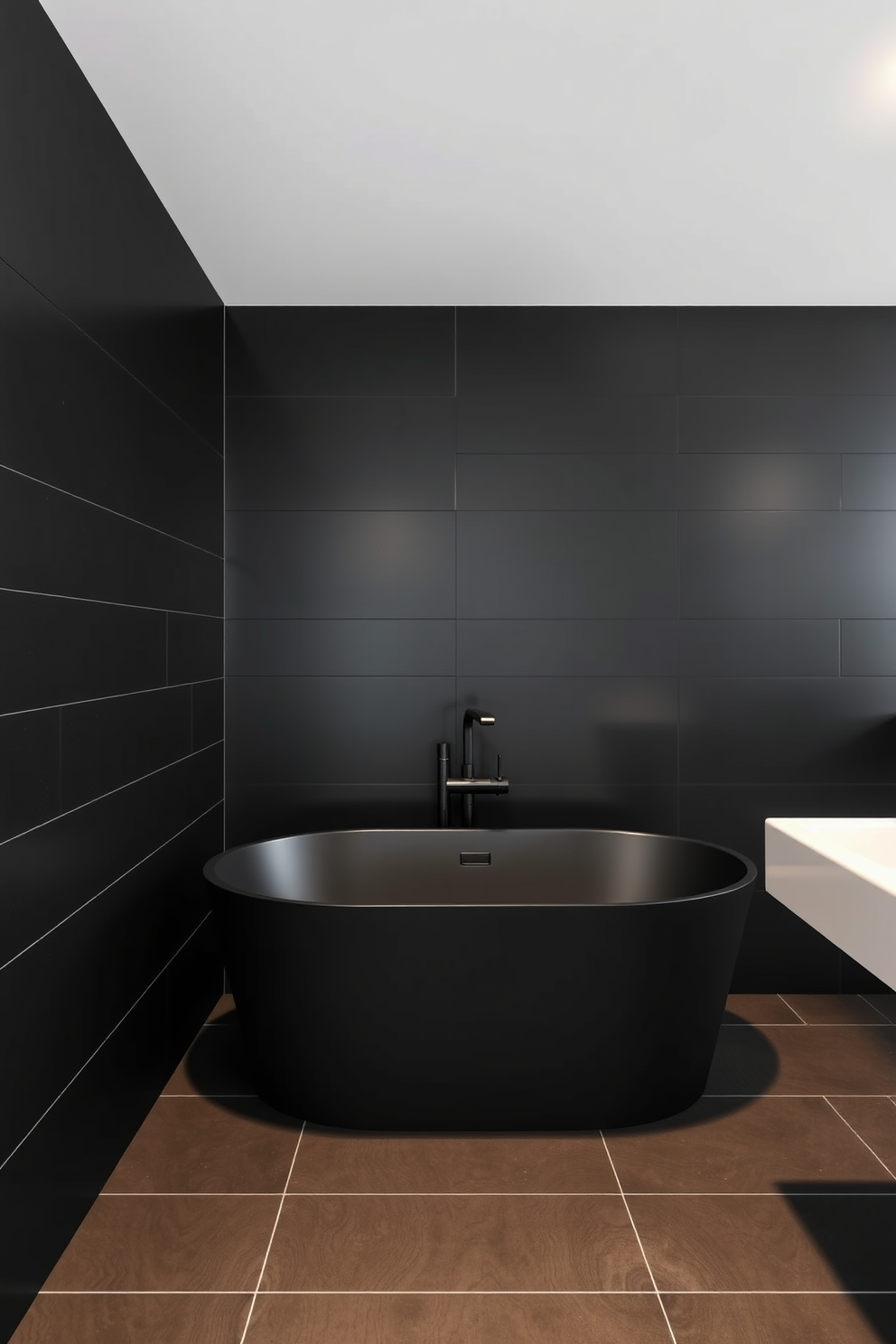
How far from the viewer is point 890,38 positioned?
2061 mm

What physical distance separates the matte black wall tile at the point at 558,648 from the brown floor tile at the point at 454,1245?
73.2 inches

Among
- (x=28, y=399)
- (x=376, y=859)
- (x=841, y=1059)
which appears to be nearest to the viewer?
(x=28, y=399)

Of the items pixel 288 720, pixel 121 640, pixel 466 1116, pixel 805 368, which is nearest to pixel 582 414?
pixel 805 368

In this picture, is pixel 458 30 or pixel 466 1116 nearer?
pixel 458 30

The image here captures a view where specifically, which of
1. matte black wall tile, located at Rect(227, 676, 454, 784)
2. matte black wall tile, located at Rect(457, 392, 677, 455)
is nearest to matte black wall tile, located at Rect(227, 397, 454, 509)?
matte black wall tile, located at Rect(457, 392, 677, 455)

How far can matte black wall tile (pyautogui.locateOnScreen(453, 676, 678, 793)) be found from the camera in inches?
142

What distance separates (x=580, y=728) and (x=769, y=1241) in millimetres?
1856

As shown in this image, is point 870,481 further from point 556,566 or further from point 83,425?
point 83,425

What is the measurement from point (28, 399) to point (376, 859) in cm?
201

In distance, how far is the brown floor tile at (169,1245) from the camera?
195 centimetres

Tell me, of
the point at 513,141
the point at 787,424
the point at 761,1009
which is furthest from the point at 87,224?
the point at 761,1009

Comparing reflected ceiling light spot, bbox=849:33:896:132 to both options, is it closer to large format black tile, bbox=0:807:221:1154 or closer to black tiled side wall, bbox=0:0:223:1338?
black tiled side wall, bbox=0:0:223:1338

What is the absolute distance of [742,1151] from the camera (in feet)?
8.06

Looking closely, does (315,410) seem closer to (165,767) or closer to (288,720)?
(288,720)
